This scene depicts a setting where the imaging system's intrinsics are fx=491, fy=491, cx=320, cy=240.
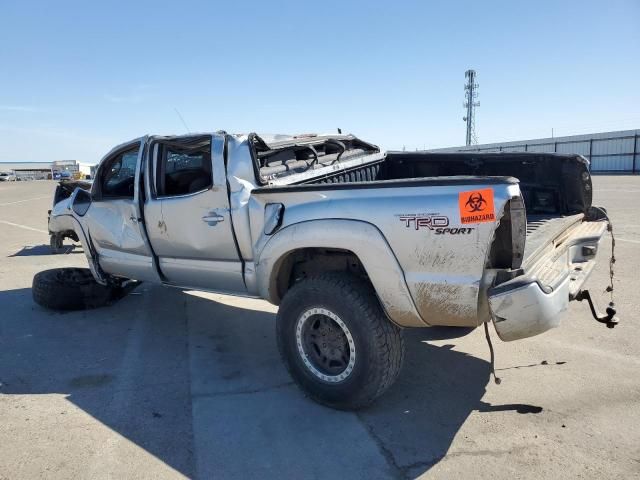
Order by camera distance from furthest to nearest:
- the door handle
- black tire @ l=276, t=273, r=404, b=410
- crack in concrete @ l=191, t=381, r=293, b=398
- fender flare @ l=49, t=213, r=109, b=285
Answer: fender flare @ l=49, t=213, r=109, b=285
the door handle
crack in concrete @ l=191, t=381, r=293, b=398
black tire @ l=276, t=273, r=404, b=410

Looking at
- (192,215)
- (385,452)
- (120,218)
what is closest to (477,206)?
(385,452)

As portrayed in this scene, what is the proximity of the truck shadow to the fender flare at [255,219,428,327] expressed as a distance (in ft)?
2.43

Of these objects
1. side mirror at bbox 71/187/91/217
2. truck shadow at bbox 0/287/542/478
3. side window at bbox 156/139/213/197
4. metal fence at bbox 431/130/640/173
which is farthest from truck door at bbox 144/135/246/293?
metal fence at bbox 431/130/640/173

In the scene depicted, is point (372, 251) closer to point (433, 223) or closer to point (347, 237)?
point (347, 237)

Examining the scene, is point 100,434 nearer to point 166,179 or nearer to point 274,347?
point 274,347

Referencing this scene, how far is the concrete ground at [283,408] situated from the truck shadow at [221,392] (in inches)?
0.5

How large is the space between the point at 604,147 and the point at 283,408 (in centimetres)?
4205

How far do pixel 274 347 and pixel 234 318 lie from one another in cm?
105

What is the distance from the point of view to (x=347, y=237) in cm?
311

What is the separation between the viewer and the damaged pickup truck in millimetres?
2732

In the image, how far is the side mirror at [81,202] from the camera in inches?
218

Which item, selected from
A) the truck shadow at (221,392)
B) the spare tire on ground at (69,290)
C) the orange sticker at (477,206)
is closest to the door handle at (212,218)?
the truck shadow at (221,392)

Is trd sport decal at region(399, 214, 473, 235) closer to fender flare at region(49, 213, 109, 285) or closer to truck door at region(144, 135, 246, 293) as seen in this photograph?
truck door at region(144, 135, 246, 293)

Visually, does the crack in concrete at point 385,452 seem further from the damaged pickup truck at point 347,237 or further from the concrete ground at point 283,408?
the damaged pickup truck at point 347,237
